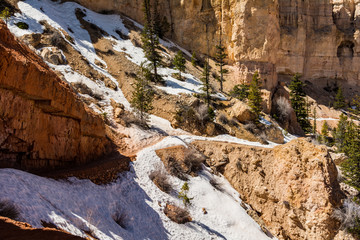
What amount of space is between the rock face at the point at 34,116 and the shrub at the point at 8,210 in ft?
11.4

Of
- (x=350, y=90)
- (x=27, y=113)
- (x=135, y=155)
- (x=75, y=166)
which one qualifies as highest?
(x=27, y=113)

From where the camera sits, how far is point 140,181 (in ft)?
48.5

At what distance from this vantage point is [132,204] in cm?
1275

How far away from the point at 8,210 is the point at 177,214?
8606 mm

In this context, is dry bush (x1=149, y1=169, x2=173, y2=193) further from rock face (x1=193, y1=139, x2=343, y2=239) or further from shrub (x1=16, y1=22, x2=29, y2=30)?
shrub (x1=16, y1=22, x2=29, y2=30)

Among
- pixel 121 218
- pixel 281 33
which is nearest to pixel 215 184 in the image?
pixel 121 218

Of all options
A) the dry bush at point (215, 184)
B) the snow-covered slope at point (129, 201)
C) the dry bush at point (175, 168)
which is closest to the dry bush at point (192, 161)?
the dry bush at point (175, 168)

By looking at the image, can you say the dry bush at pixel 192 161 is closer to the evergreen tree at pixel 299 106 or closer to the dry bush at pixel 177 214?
the dry bush at pixel 177 214

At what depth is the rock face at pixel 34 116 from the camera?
9.58m

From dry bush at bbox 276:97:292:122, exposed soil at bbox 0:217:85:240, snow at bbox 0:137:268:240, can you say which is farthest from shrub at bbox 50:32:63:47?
dry bush at bbox 276:97:292:122

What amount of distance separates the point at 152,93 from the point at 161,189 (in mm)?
14397

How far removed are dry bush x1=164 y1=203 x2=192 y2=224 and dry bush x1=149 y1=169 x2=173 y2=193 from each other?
4.42 ft

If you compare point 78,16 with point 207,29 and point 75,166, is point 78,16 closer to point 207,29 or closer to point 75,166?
point 207,29

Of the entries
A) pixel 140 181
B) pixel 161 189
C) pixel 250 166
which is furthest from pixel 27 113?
pixel 250 166
